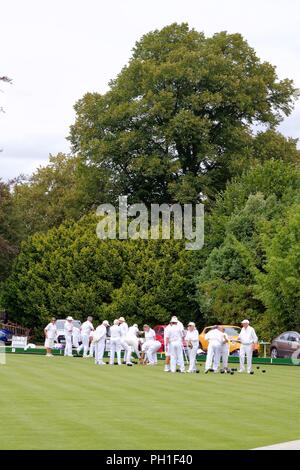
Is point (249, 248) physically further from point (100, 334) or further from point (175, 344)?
point (175, 344)

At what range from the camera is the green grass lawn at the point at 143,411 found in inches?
626

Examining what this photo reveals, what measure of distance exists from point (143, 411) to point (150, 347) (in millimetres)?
20804

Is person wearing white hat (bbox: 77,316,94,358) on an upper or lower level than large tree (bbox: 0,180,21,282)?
lower

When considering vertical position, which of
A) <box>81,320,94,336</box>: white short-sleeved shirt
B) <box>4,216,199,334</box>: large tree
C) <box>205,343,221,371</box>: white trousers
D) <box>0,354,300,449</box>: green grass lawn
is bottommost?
<box>0,354,300,449</box>: green grass lawn

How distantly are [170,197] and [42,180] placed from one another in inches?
874

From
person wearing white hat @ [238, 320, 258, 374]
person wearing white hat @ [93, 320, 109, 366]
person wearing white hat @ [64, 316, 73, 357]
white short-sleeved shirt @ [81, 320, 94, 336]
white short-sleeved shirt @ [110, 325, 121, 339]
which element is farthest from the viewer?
white short-sleeved shirt @ [81, 320, 94, 336]

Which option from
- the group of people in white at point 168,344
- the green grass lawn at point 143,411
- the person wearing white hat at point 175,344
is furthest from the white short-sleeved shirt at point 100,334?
the green grass lawn at point 143,411

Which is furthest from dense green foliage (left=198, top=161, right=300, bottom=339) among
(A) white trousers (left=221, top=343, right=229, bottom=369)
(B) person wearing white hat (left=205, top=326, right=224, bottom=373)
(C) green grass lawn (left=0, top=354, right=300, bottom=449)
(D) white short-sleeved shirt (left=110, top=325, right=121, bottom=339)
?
(C) green grass lawn (left=0, top=354, right=300, bottom=449)

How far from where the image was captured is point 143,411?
66.2 feet

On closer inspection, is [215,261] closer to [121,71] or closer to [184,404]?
[121,71]

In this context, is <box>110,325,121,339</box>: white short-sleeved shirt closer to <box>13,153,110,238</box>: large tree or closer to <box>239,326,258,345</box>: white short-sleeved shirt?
<box>239,326,258,345</box>: white short-sleeved shirt

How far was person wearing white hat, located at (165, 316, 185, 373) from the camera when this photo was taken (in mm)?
36562

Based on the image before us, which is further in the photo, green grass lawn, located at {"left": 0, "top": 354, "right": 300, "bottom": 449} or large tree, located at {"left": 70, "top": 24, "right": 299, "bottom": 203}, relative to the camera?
large tree, located at {"left": 70, "top": 24, "right": 299, "bottom": 203}
